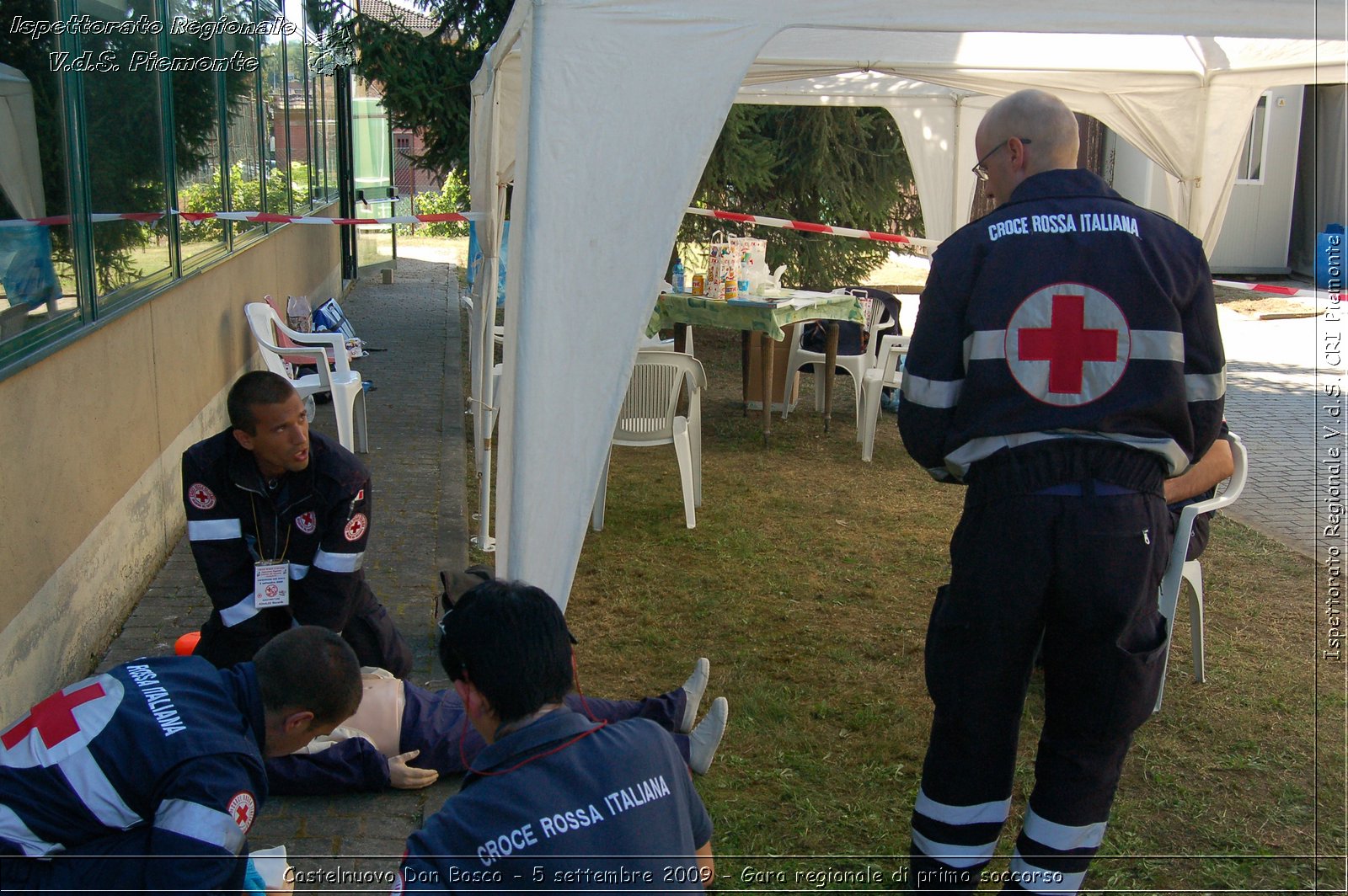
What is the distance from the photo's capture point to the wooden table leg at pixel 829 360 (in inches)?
328

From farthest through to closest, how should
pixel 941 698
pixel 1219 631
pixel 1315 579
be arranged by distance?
pixel 1315 579 < pixel 1219 631 < pixel 941 698

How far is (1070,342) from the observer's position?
2430mm

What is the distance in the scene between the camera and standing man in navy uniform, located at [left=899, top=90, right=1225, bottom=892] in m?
2.44

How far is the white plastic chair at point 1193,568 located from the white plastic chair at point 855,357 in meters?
4.12

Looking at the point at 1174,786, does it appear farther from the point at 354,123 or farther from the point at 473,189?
the point at 354,123

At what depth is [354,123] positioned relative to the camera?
18.1m

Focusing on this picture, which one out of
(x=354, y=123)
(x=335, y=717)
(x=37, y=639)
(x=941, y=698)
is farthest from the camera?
(x=354, y=123)

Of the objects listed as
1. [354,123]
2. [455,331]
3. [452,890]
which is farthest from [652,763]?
[354,123]

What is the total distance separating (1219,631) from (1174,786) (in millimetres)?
1549

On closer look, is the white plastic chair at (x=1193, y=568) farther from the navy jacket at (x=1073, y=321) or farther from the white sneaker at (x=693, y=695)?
the white sneaker at (x=693, y=695)

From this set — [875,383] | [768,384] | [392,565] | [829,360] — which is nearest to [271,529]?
[392,565]

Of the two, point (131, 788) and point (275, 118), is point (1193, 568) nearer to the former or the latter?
point (131, 788)

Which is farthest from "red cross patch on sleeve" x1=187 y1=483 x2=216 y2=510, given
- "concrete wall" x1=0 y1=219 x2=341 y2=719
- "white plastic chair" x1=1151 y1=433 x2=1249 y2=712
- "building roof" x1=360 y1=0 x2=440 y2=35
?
"building roof" x1=360 y1=0 x2=440 y2=35

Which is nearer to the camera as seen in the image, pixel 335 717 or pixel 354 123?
pixel 335 717
